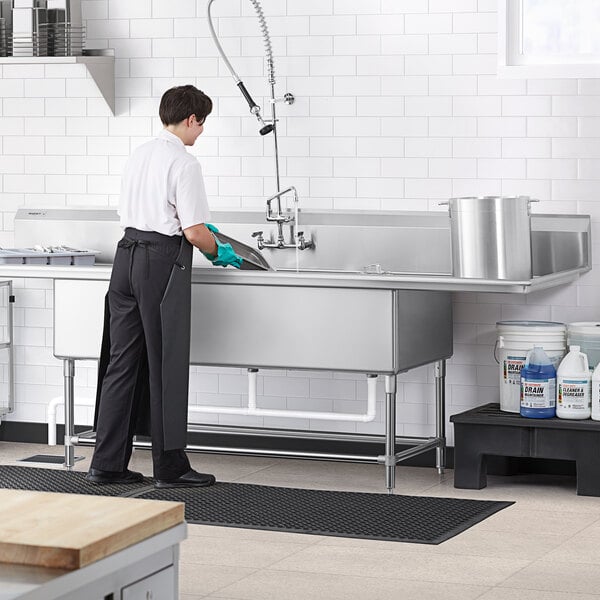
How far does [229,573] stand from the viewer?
3.98m

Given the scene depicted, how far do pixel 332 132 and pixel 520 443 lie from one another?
171 centimetres

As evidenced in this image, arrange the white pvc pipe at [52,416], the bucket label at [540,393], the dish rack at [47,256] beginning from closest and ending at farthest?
the bucket label at [540,393] → the dish rack at [47,256] → the white pvc pipe at [52,416]

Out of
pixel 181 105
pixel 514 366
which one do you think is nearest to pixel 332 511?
pixel 514 366

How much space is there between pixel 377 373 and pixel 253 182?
140 cm

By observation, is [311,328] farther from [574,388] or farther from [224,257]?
[574,388]

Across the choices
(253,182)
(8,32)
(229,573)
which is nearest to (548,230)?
(253,182)

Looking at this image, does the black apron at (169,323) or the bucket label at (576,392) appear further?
the bucket label at (576,392)

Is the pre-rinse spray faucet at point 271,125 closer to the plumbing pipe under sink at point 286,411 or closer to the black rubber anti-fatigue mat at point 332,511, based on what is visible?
the plumbing pipe under sink at point 286,411

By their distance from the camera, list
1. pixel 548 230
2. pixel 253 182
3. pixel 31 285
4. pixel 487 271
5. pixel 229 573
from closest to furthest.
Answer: pixel 229 573
pixel 487 271
pixel 548 230
pixel 253 182
pixel 31 285

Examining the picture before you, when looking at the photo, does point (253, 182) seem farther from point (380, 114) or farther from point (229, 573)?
point (229, 573)

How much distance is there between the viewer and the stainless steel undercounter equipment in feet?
16.5

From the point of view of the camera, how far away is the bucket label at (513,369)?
5.33m

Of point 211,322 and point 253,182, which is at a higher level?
point 253,182

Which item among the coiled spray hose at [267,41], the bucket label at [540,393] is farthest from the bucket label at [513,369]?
the coiled spray hose at [267,41]
